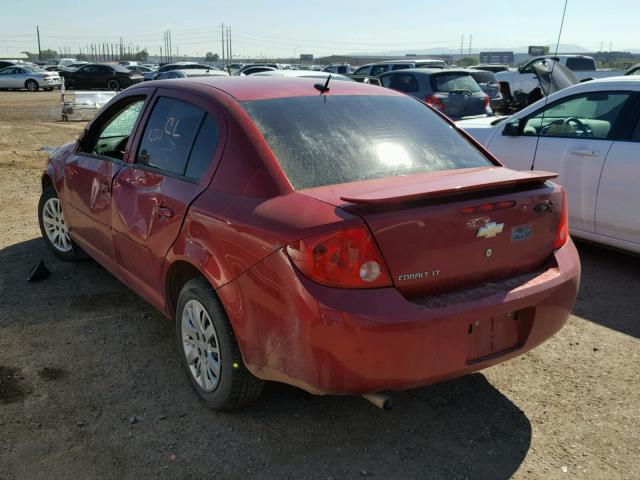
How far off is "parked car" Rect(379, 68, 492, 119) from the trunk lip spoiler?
34.4 ft

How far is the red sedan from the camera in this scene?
8.32ft

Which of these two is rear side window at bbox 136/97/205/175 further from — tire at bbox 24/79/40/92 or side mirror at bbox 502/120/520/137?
tire at bbox 24/79/40/92

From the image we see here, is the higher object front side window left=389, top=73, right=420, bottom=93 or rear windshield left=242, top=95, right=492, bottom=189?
rear windshield left=242, top=95, right=492, bottom=189

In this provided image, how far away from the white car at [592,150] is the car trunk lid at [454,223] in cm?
237

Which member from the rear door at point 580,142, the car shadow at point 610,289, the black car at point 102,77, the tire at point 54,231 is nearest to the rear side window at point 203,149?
the tire at point 54,231

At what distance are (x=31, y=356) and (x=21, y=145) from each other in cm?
1076

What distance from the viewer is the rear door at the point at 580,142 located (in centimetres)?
533

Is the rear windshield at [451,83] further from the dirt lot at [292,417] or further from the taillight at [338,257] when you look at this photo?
the taillight at [338,257]

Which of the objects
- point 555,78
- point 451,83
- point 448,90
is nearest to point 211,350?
point 555,78

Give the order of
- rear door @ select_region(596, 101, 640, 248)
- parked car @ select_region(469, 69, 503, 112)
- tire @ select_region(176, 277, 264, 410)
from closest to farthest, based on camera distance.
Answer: tire @ select_region(176, 277, 264, 410)
rear door @ select_region(596, 101, 640, 248)
parked car @ select_region(469, 69, 503, 112)

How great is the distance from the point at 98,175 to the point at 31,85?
3394 cm

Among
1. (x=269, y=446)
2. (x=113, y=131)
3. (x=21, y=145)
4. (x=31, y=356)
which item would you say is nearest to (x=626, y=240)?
(x=269, y=446)

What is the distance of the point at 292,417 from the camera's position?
10.4 ft

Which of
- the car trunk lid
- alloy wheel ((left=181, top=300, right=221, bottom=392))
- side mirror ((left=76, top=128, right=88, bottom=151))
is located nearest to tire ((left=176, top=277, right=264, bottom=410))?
alloy wheel ((left=181, top=300, right=221, bottom=392))
